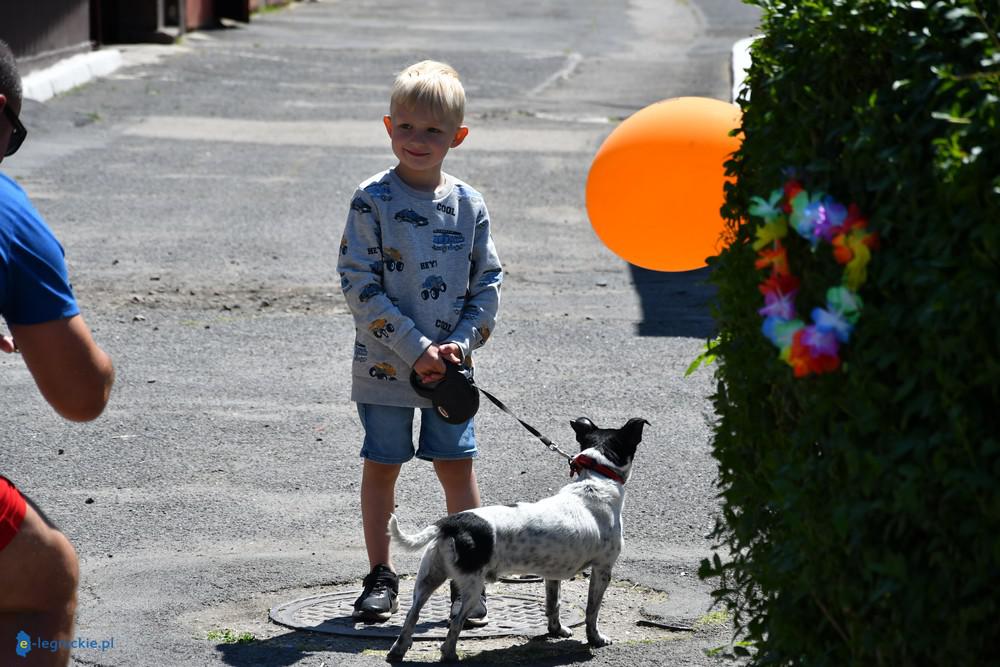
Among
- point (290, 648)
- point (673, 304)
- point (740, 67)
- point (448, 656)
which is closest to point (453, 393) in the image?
point (448, 656)

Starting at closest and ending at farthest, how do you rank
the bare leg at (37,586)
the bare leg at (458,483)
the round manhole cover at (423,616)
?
the bare leg at (37,586) < the round manhole cover at (423,616) < the bare leg at (458,483)

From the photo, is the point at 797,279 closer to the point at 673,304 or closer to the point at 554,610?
the point at 554,610

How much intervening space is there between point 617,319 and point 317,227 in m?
3.41

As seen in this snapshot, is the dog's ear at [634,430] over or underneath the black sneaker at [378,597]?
over

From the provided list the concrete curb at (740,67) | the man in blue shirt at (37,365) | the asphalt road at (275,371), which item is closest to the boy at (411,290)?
the asphalt road at (275,371)

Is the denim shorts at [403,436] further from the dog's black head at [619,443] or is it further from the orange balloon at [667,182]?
the orange balloon at [667,182]

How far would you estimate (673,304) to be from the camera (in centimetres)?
957

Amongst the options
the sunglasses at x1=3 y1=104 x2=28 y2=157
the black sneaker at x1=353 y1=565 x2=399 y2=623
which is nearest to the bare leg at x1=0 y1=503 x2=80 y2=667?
the sunglasses at x1=3 y1=104 x2=28 y2=157

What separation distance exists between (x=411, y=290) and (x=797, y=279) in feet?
6.23

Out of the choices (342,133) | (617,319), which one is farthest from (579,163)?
(617,319)

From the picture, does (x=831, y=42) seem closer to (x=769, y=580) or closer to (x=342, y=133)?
(x=769, y=580)

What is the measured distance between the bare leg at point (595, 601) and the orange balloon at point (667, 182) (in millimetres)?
1058

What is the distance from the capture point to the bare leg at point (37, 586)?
321cm

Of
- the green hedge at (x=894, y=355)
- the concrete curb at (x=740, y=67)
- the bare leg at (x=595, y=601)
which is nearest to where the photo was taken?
the green hedge at (x=894, y=355)
